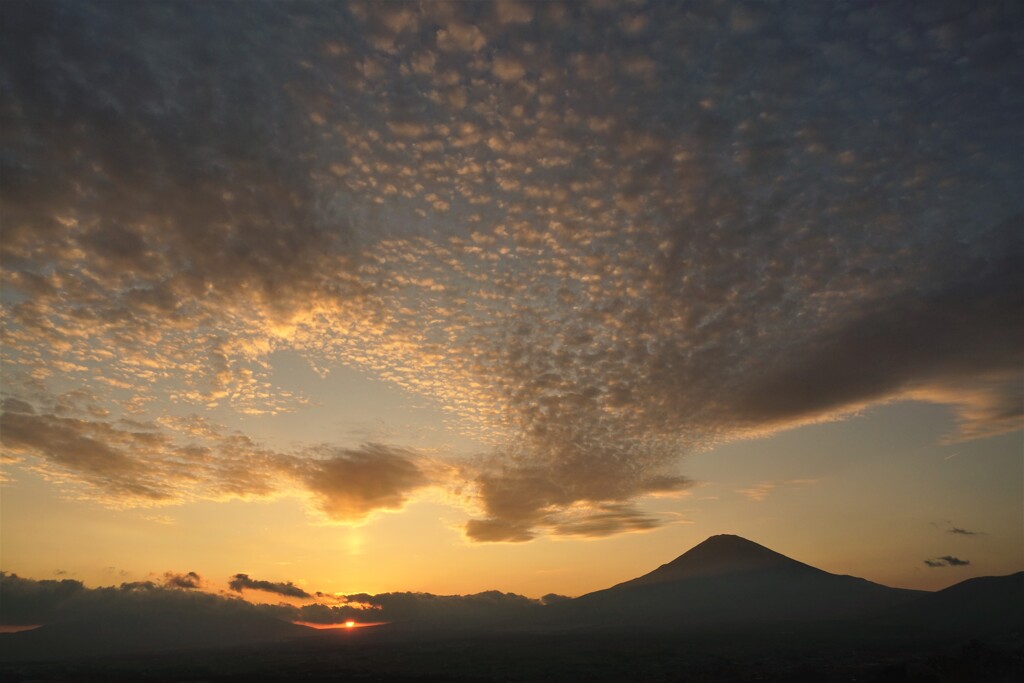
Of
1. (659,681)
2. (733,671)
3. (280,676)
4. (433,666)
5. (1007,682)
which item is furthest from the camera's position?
(433,666)

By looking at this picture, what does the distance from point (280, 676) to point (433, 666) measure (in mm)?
48210

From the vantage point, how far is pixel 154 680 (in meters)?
183

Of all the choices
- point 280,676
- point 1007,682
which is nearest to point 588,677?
point 1007,682

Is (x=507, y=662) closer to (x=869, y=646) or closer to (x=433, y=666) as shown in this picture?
(x=433, y=666)

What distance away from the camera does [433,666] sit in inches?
7411

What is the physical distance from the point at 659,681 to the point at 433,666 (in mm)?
97301

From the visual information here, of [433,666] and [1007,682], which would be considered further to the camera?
[433,666]

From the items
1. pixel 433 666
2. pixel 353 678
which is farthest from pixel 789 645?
pixel 353 678

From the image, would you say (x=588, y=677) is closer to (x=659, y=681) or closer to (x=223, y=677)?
(x=659, y=681)

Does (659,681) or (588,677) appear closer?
(659,681)

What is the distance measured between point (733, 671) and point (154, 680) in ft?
590

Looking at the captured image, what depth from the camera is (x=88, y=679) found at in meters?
200

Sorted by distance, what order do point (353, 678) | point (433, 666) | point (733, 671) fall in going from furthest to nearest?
point (433, 666), point (353, 678), point (733, 671)

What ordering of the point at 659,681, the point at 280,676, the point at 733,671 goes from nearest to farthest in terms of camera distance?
1. the point at 659,681
2. the point at 733,671
3. the point at 280,676
